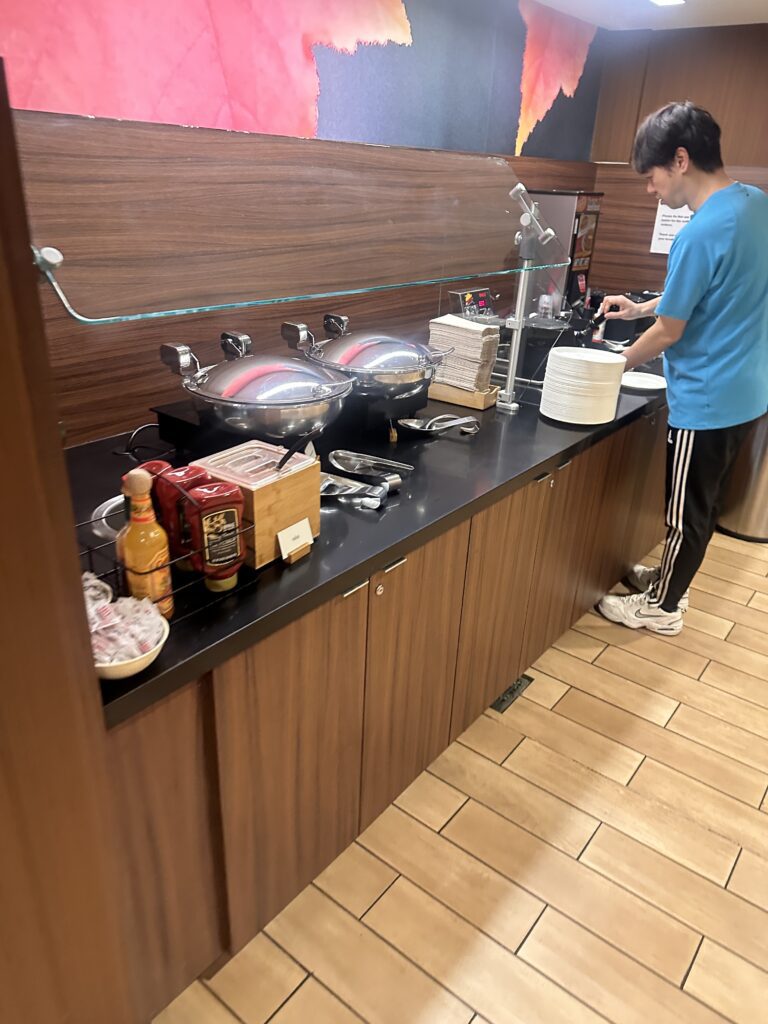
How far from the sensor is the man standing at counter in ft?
6.21

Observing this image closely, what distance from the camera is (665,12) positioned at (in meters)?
2.87

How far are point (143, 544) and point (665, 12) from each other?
124 inches

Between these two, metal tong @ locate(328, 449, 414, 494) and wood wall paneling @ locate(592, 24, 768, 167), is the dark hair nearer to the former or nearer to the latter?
metal tong @ locate(328, 449, 414, 494)

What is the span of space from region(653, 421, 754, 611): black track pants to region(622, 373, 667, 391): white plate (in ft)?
0.89

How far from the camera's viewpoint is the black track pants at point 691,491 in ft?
7.09

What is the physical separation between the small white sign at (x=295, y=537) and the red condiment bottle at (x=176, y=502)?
0.16m

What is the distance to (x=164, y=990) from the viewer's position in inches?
47.5

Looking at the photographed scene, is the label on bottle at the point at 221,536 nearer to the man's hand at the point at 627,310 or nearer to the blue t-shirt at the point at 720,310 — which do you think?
the blue t-shirt at the point at 720,310

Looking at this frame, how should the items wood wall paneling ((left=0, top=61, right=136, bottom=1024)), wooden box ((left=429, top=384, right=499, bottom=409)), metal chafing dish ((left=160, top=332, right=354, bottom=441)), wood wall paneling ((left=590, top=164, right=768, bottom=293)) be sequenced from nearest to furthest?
wood wall paneling ((left=0, top=61, right=136, bottom=1024)) → metal chafing dish ((left=160, top=332, right=354, bottom=441)) → wooden box ((left=429, top=384, right=499, bottom=409)) → wood wall paneling ((left=590, top=164, right=768, bottom=293))

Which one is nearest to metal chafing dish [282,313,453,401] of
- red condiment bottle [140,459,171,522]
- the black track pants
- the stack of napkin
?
the stack of napkin

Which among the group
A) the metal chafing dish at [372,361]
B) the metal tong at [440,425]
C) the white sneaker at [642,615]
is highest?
the metal chafing dish at [372,361]

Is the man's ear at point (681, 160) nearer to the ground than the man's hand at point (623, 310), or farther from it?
farther from it

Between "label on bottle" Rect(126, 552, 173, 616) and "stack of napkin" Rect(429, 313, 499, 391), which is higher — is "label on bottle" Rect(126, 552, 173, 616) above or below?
below

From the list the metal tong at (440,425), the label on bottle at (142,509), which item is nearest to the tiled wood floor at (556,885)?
the metal tong at (440,425)
